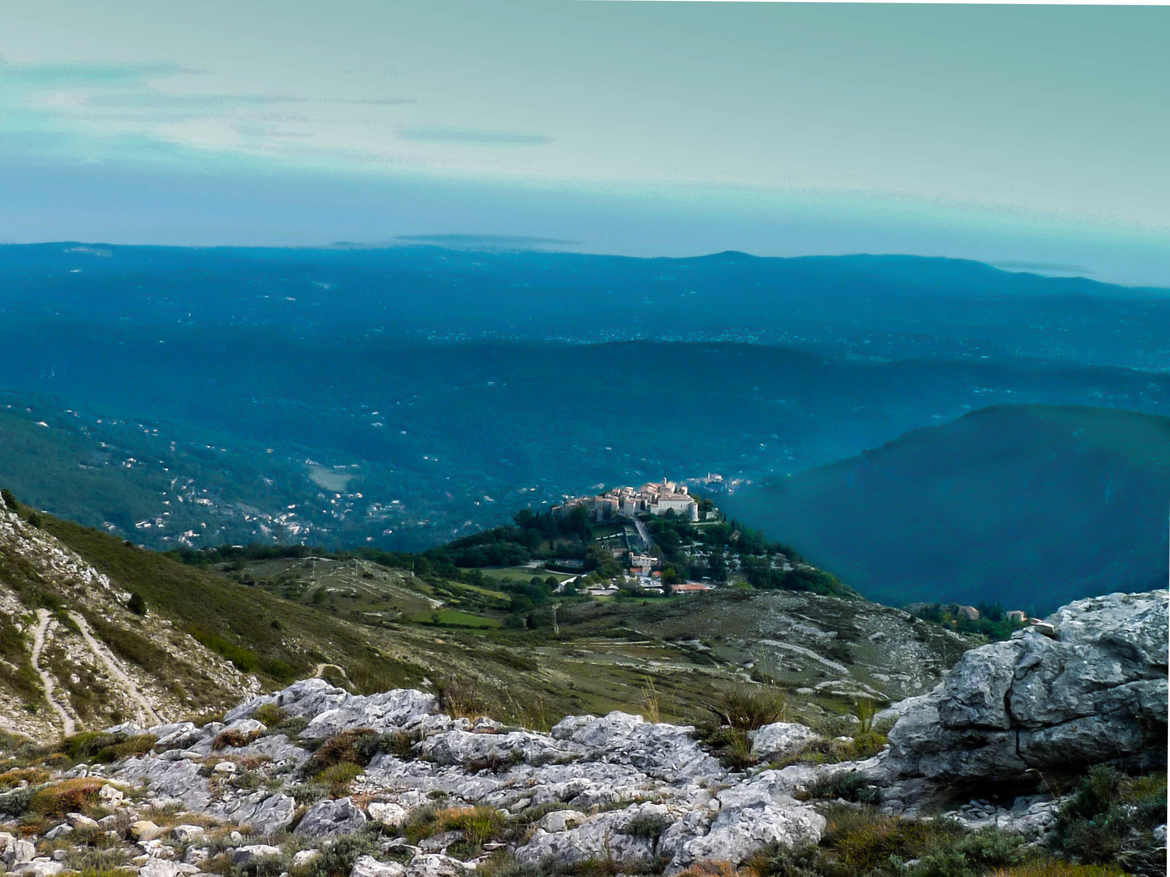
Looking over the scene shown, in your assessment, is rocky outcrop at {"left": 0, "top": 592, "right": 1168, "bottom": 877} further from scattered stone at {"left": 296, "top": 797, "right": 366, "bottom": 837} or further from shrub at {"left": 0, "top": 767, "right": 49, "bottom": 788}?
shrub at {"left": 0, "top": 767, "right": 49, "bottom": 788}

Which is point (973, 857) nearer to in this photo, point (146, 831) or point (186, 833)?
point (186, 833)

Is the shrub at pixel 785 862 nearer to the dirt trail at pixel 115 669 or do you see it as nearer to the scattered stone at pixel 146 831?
the scattered stone at pixel 146 831

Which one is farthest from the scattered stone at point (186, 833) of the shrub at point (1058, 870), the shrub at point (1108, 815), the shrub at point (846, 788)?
the shrub at point (1108, 815)

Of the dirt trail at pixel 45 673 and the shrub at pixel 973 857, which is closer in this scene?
the shrub at pixel 973 857

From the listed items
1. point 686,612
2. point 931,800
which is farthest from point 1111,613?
point 686,612

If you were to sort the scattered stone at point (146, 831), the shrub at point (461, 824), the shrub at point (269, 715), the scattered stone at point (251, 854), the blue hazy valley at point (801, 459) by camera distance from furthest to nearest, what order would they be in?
the blue hazy valley at point (801, 459) < the shrub at point (269, 715) < the scattered stone at point (146, 831) < the shrub at point (461, 824) < the scattered stone at point (251, 854)

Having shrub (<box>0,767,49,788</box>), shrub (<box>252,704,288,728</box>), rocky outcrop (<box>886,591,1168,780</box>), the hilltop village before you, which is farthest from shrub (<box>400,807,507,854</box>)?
the hilltop village
